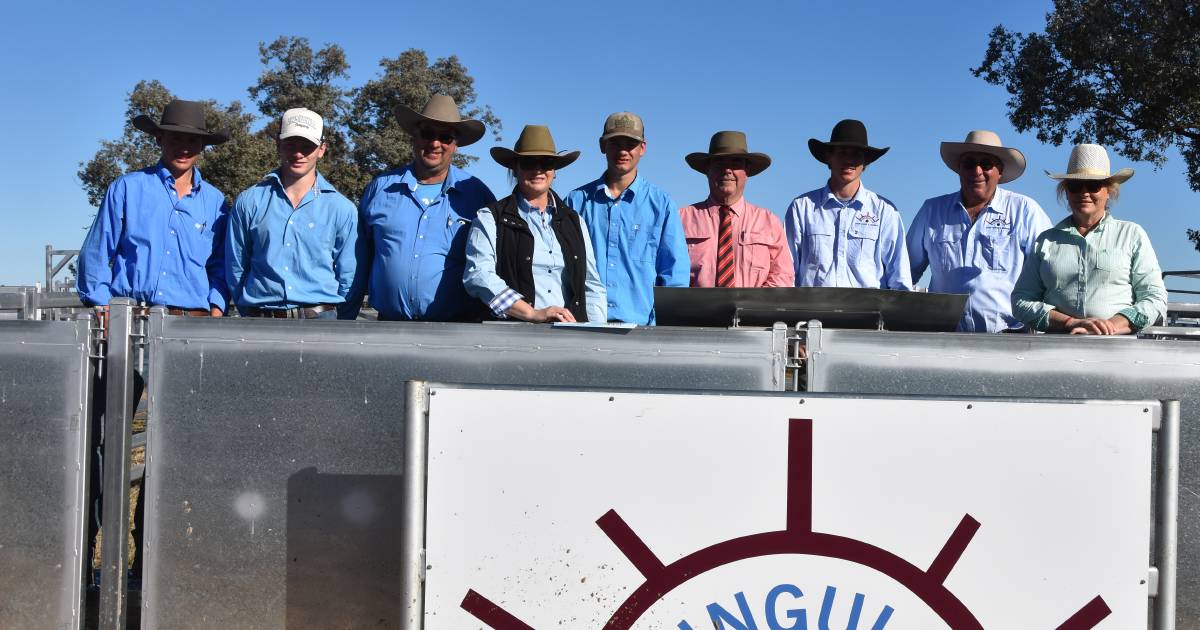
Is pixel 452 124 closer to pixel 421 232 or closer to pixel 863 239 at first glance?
pixel 421 232

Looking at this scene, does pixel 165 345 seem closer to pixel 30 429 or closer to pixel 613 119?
pixel 30 429

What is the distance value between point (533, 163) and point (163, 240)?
1651 millimetres

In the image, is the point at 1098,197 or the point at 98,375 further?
the point at 1098,197

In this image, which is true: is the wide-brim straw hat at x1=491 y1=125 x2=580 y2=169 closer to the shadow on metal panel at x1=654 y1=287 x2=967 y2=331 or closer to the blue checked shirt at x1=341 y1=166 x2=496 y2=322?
the blue checked shirt at x1=341 y1=166 x2=496 y2=322

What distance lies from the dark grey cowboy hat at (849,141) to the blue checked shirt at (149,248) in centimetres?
301

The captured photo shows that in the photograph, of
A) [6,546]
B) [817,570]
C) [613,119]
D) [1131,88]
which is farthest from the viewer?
[1131,88]

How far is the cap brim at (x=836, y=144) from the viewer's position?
4879mm

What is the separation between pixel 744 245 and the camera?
15.8 ft

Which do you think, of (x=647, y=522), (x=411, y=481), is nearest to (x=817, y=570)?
(x=647, y=522)

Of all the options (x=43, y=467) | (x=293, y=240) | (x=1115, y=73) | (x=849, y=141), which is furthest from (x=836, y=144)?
(x=1115, y=73)

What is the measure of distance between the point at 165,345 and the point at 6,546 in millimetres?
852

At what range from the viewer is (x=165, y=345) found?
9.87 feet

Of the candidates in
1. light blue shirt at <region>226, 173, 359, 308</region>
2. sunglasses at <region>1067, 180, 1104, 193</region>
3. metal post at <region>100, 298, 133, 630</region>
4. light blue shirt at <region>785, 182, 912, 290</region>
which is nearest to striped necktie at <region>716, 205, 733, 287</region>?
light blue shirt at <region>785, 182, 912, 290</region>

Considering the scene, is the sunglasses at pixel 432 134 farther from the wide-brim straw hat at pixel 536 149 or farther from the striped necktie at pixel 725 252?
the striped necktie at pixel 725 252
